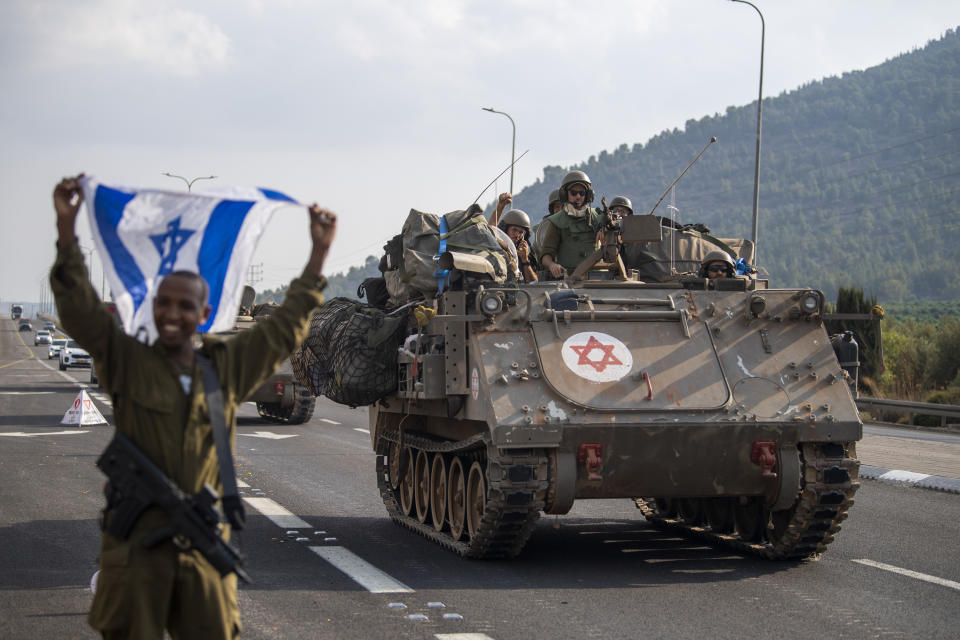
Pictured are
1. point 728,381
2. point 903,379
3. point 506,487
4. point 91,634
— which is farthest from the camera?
point 903,379

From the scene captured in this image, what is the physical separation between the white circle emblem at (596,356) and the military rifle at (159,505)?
5240 millimetres

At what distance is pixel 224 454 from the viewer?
13.9 feet

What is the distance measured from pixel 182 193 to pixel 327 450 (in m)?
14.3

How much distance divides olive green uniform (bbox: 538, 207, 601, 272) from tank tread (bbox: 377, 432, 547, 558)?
2479mm

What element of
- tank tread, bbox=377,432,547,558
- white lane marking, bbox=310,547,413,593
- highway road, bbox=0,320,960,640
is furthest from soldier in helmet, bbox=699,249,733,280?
white lane marking, bbox=310,547,413,593

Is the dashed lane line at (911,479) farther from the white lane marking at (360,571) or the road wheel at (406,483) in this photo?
the white lane marking at (360,571)

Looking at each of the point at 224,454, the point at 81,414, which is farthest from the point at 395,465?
the point at 81,414

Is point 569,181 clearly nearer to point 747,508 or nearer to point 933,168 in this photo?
point 747,508

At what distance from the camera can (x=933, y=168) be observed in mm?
198875

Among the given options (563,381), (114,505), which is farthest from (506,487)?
(114,505)

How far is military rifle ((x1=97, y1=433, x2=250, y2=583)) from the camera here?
13.3 feet

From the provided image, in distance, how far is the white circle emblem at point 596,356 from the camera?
9156 mm

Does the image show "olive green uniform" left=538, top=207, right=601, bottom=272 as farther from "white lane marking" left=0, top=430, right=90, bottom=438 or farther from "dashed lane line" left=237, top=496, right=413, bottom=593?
"white lane marking" left=0, top=430, right=90, bottom=438

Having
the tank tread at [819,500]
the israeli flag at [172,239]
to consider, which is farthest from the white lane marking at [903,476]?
the israeli flag at [172,239]
